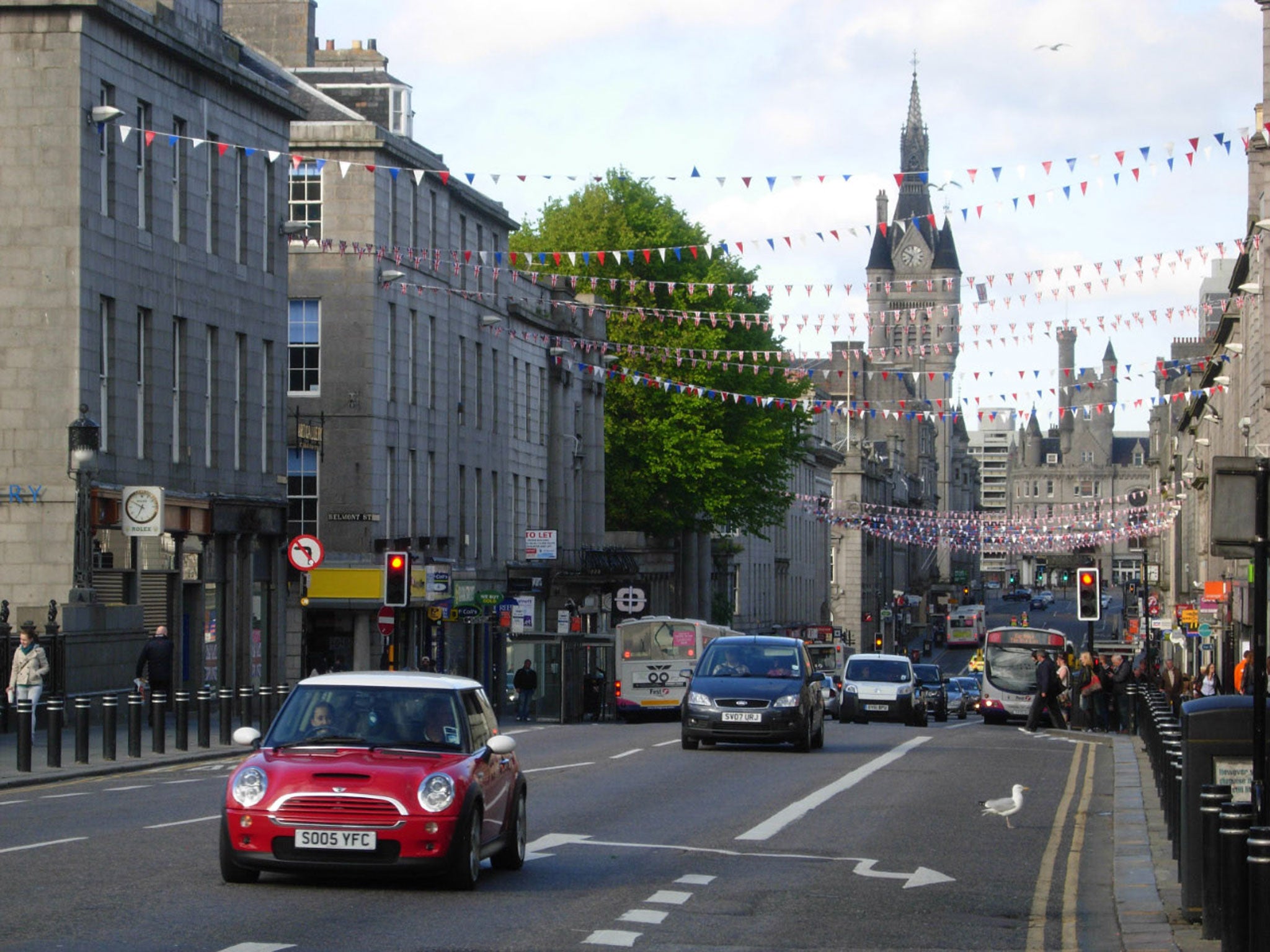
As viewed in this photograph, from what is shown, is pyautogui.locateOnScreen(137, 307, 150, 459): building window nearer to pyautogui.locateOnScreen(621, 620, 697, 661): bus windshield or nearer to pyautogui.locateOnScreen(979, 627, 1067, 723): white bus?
pyautogui.locateOnScreen(621, 620, 697, 661): bus windshield

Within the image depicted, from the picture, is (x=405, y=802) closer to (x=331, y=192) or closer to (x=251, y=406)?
(x=251, y=406)

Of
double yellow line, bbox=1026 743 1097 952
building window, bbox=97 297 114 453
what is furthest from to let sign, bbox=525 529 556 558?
double yellow line, bbox=1026 743 1097 952

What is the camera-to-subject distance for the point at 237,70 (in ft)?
132

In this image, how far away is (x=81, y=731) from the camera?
24.8 m

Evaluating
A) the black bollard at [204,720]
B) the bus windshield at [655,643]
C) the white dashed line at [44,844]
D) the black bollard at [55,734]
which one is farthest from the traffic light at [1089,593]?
the white dashed line at [44,844]

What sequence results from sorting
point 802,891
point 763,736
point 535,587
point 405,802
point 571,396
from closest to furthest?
point 405,802 < point 802,891 < point 763,736 < point 535,587 < point 571,396

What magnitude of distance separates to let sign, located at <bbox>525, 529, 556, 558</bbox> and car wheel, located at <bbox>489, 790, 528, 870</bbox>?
45131 mm

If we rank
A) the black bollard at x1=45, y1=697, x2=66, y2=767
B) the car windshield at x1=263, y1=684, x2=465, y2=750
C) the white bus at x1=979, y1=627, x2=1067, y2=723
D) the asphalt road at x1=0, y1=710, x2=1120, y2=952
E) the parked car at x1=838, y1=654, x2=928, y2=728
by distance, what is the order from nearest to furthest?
the asphalt road at x1=0, y1=710, x2=1120, y2=952 < the car windshield at x1=263, y1=684, x2=465, y2=750 < the black bollard at x1=45, y1=697, x2=66, y2=767 < the parked car at x1=838, y1=654, x2=928, y2=728 < the white bus at x1=979, y1=627, x2=1067, y2=723

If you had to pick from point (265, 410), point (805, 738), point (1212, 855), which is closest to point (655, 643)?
point (265, 410)

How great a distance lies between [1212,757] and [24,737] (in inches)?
592

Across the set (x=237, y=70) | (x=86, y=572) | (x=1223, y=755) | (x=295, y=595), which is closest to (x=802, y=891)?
(x=1223, y=755)

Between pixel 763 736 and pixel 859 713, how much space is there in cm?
1986

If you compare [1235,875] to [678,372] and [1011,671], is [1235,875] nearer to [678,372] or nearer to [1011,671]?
[1011,671]

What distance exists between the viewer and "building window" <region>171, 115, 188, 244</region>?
3800 centimetres
